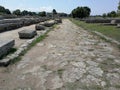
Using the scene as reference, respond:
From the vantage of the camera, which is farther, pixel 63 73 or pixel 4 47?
pixel 4 47

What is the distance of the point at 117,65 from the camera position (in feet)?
18.3

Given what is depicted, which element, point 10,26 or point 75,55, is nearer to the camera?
point 75,55

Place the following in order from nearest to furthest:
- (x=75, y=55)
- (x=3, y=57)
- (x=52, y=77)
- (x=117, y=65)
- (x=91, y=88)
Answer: (x=91, y=88), (x=52, y=77), (x=117, y=65), (x=3, y=57), (x=75, y=55)

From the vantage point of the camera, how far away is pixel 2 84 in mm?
4172

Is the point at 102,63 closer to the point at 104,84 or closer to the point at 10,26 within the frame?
the point at 104,84

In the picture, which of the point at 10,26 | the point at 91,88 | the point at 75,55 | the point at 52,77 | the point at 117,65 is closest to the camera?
the point at 91,88

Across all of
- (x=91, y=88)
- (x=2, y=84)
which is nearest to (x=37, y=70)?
(x=2, y=84)

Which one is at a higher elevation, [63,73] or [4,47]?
[4,47]

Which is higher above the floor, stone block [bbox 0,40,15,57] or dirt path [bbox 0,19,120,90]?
stone block [bbox 0,40,15,57]

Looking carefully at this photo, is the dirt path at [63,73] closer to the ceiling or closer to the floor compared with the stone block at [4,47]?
closer to the floor

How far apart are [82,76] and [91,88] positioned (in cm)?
68

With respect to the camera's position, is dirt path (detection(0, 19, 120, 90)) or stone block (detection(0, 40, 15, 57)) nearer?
dirt path (detection(0, 19, 120, 90))

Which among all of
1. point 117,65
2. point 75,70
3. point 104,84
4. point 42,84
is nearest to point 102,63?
point 117,65

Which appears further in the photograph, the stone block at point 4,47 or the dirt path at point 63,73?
the stone block at point 4,47
